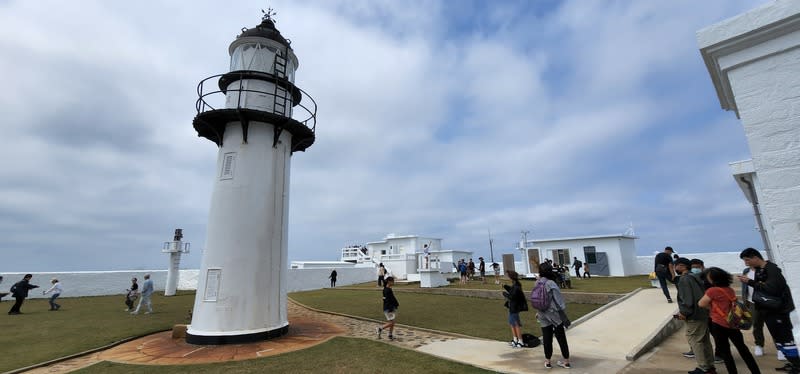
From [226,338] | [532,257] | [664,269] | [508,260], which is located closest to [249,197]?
[226,338]

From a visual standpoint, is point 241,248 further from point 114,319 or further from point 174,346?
point 114,319

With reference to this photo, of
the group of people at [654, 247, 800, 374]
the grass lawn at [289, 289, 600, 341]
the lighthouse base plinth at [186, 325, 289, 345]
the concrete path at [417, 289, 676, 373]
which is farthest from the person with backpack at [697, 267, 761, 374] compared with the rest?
the lighthouse base plinth at [186, 325, 289, 345]

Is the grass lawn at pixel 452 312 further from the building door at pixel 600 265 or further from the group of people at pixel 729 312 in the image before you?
the building door at pixel 600 265

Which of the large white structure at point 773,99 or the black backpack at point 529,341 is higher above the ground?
the large white structure at point 773,99

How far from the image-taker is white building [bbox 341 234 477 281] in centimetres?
2948

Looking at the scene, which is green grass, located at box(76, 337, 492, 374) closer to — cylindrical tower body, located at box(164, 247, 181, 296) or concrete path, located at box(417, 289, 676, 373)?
concrete path, located at box(417, 289, 676, 373)

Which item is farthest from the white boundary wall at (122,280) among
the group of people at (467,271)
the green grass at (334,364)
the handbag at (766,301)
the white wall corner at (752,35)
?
the white wall corner at (752,35)

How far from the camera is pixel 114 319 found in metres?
12.1

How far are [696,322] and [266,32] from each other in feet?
40.1

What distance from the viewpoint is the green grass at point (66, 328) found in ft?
25.6

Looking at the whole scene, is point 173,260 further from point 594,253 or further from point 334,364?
point 594,253

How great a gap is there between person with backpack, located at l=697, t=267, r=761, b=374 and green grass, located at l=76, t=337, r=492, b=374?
10.6 feet

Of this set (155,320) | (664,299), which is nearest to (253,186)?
(155,320)

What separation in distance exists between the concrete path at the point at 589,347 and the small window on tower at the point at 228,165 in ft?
22.6
